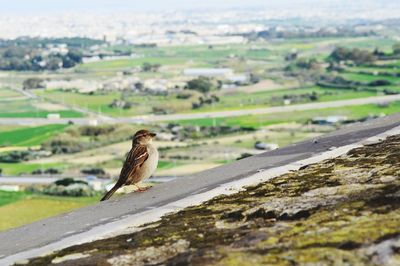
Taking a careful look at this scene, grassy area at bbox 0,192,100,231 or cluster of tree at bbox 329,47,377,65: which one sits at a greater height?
grassy area at bbox 0,192,100,231

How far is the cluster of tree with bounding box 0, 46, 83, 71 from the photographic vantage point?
444ft

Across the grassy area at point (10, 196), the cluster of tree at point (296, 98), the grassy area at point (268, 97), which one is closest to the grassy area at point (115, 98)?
the grassy area at point (268, 97)

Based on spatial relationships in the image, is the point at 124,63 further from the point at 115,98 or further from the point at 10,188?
the point at 10,188

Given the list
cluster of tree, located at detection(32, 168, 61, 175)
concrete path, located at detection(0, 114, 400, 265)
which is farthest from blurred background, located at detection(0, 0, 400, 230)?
concrete path, located at detection(0, 114, 400, 265)

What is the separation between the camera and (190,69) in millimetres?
119875

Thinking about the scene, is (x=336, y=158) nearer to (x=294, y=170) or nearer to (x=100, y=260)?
(x=294, y=170)

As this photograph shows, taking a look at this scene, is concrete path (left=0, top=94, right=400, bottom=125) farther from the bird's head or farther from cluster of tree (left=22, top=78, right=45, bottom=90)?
the bird's head

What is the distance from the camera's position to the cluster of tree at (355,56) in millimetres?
92800

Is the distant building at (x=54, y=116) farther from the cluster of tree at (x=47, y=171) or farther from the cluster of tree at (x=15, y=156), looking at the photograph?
the cluster of tree at (x=47, y=171)

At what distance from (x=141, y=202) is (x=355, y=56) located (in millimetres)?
94920

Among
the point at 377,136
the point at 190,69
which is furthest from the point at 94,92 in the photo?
the point at 377,136

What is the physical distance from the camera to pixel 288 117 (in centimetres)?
6750

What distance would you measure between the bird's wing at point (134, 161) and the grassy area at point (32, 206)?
20.8 m

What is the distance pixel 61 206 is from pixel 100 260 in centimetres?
2830
